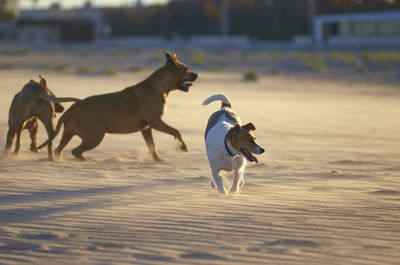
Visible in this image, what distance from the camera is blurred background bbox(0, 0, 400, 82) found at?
41594 mm

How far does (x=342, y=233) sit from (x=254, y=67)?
1320 inches

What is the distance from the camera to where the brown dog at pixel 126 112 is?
11281 millimetres

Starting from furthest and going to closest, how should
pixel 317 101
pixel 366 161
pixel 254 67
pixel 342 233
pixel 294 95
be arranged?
pixel 254 67
pixel 294 95
pixel 317 101
pixel 366 161
pixel 342 233

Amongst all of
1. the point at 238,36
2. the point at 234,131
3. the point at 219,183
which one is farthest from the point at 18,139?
the point at 238,36

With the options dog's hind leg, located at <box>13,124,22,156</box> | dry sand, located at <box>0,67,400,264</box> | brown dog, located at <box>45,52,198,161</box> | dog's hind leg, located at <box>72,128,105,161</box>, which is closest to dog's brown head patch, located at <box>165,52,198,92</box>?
brown dog, located at <box>45,52,198,161</box>

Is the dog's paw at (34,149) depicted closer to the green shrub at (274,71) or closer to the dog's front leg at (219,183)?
the dog's front leg at (219,183)

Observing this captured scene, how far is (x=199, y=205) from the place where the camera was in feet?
27.3

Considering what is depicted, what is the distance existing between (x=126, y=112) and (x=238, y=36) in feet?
244

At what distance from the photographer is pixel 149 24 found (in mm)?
98500

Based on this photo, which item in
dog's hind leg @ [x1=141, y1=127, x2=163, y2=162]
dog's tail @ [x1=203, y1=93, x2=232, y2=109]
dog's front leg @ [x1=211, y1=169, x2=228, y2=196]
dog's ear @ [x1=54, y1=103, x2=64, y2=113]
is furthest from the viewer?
dog's ear @ [x1=54, y1=103, x2=64, y2=113]

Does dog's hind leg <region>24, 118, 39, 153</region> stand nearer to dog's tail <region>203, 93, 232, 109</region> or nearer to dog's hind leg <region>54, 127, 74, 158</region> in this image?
dog's hind leg <region>54, 127, 74, 158</region>

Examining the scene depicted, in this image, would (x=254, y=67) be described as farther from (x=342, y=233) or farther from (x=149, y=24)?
(x=149, y=24)

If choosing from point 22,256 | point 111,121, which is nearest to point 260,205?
point 22,256

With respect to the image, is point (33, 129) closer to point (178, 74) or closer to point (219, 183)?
point (178, 74)
